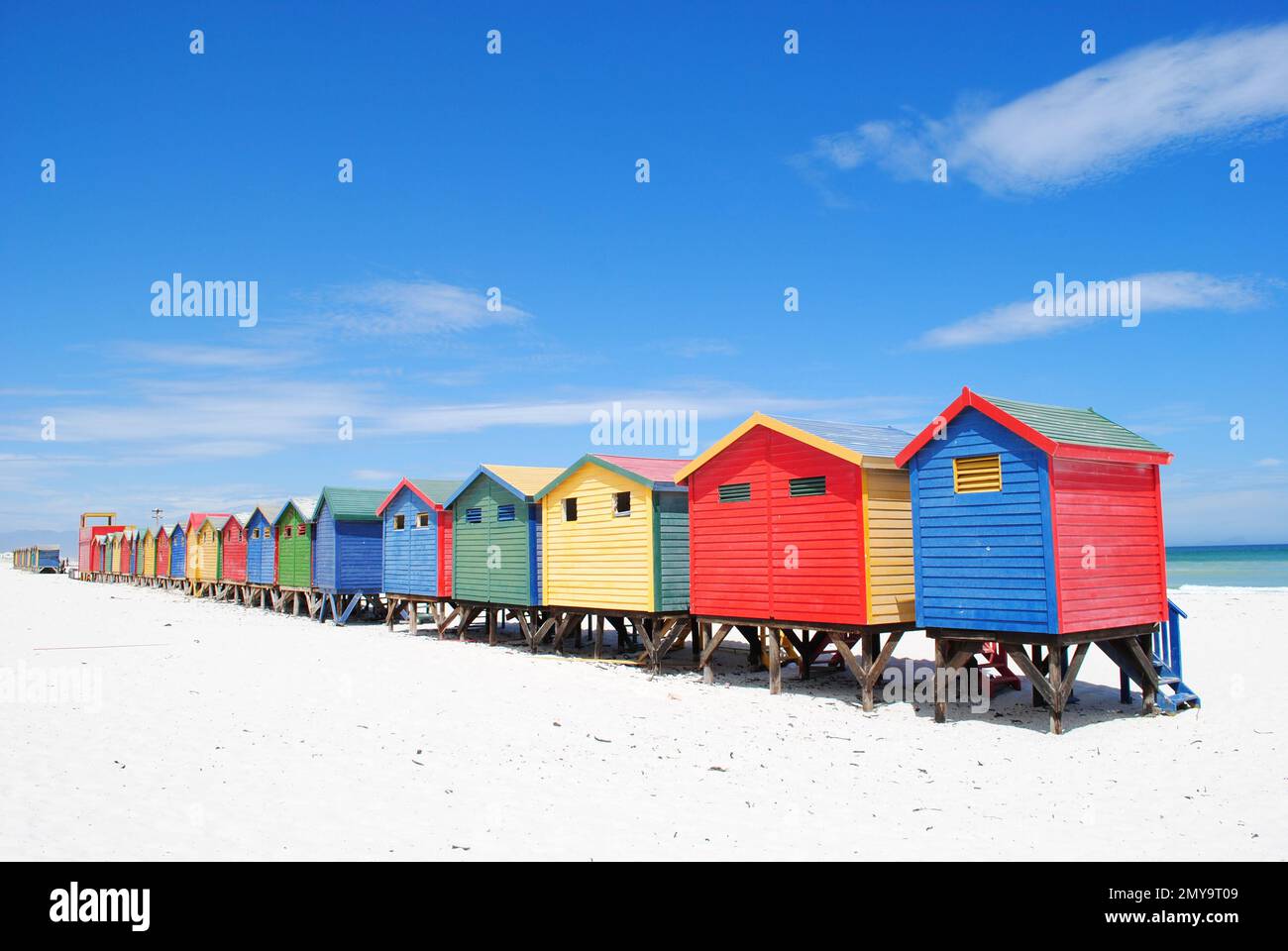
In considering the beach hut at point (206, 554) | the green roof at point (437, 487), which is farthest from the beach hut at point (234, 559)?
the green roof at point (437, 487)

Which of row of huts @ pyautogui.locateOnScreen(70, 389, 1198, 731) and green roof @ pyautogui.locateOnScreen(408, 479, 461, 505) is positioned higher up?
green roof @ pyautogui.locateOnScreen(408, 479, 461, 505)

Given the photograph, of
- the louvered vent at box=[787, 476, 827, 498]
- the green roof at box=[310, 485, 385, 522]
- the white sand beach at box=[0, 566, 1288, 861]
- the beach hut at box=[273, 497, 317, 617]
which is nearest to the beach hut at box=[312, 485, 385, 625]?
the green roof at box=[310, 485, 385, 522]

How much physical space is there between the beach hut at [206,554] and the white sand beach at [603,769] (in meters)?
28.1

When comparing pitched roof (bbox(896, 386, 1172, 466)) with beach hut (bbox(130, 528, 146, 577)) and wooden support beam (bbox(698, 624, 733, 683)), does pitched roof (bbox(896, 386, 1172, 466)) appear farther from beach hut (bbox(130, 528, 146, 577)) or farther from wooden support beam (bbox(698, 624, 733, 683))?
beach hut (bbox(130, 528, 146, 577))

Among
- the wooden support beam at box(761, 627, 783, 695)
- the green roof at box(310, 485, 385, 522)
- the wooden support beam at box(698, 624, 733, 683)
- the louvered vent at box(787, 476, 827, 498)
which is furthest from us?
the green roof at box(310, 485, 385, 522)

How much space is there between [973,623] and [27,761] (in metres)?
11.8

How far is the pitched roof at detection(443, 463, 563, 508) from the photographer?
23.1 m

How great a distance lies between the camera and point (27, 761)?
9.97 m

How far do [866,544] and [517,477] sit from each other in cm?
1184

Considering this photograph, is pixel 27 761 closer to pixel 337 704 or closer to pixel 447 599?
pixel 337 704

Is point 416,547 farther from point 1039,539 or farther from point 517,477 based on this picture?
point 1039,539

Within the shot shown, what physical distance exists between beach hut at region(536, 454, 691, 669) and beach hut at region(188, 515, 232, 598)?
28183 millimetres

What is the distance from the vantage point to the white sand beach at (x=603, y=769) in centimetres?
777

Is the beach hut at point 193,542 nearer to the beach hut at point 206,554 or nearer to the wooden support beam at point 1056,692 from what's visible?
the beach hut at point 206,554
